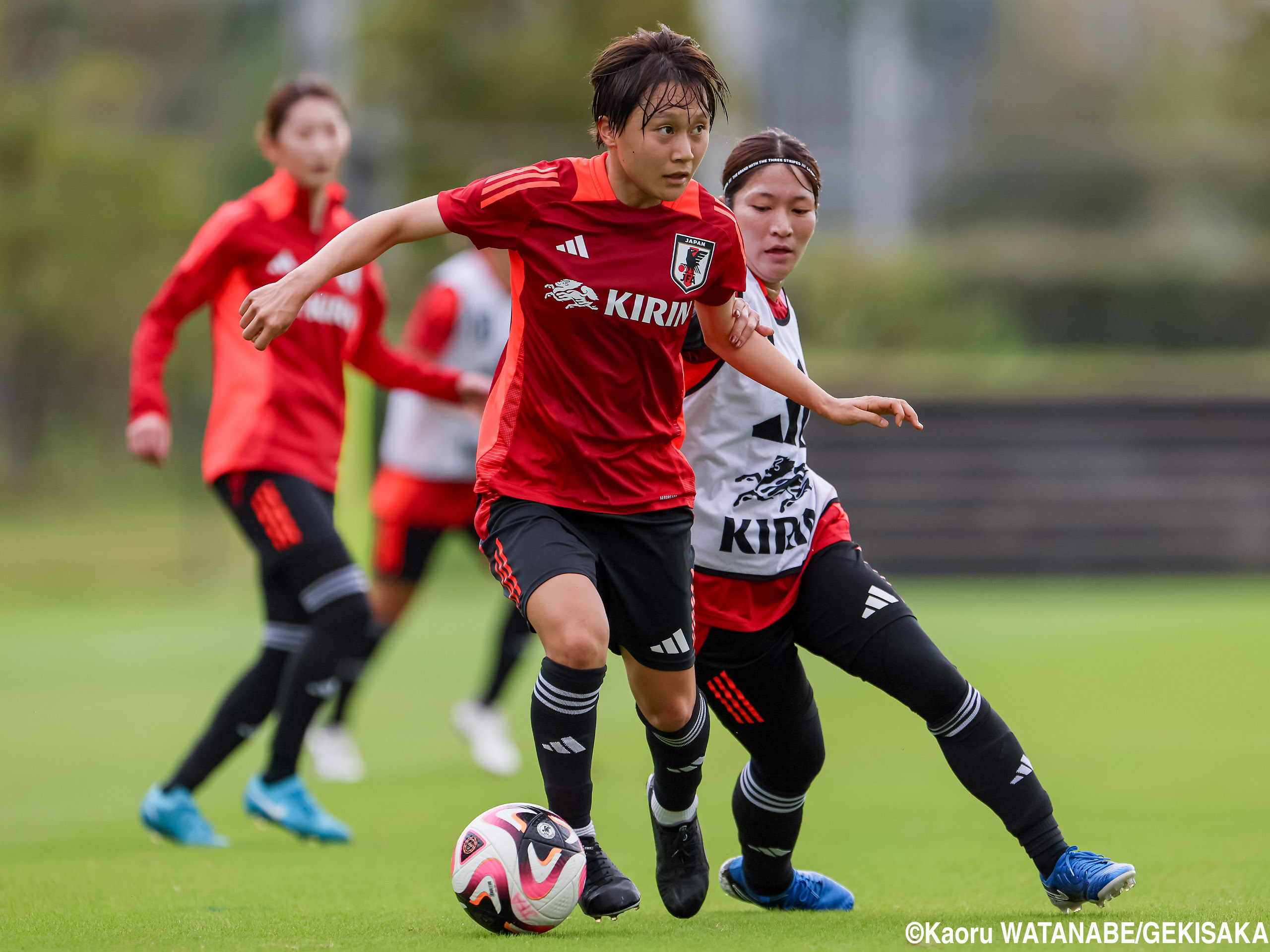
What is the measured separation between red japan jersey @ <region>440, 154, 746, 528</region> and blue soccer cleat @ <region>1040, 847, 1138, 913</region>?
4.05 feet

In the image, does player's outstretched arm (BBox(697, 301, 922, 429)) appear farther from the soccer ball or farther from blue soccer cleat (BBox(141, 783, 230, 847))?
blue soccer cleat (BBox(141, 783, 230, 847))

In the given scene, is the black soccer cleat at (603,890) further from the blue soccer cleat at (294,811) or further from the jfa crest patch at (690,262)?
the blue soccer cleat at (294,811)

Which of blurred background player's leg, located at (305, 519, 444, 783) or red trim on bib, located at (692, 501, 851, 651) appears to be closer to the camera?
red trim on bib, located at (692, 501, 851, 651)

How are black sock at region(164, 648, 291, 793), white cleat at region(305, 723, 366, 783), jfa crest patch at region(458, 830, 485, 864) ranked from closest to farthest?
jfa crest patch at region(458, 830, 485, 864) < black sock at region(164, 648, 291, 793) < white cleat at region(305, 723, 366, 783)

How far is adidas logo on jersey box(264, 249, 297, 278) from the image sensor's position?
5484 mm

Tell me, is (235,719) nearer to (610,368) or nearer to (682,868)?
(682,868)

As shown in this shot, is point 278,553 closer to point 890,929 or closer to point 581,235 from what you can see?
point 581,235

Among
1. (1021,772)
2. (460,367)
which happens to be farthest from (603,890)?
(460,367)

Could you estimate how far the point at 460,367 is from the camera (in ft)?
25.5

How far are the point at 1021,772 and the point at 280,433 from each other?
108 inches

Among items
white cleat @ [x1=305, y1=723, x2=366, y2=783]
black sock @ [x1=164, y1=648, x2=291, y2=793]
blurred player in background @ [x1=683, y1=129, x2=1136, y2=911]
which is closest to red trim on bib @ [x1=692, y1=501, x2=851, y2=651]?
blurred player in background @ [x1=683, y1=129, x2=1136, y2=911]

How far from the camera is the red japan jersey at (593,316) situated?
3795mm

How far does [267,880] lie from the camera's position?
4512 mm

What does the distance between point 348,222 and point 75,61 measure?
17181mm
